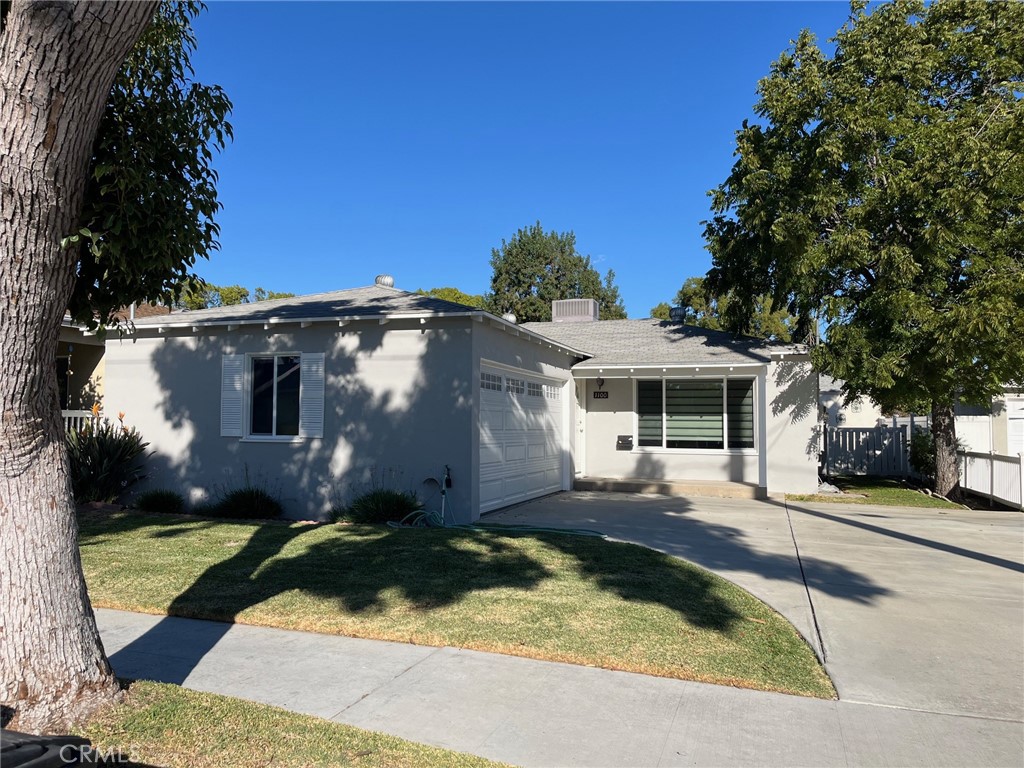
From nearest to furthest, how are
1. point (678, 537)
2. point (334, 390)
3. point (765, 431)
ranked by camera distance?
point (678, 537)
point (334, 390)
point (765, 431)

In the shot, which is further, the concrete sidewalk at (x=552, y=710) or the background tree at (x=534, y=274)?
the background tree at (x=534, y=274)

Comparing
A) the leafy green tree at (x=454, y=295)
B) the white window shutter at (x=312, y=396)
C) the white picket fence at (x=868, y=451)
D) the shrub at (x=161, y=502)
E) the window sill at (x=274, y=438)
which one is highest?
the leafy green tree at (x=454, y=295)

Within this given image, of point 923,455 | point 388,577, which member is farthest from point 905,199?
point 388,577

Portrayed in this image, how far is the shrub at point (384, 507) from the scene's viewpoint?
449 inches

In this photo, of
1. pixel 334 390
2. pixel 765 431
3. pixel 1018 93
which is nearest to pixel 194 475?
pixel 334 390

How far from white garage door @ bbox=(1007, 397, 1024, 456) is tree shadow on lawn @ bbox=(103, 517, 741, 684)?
1247 cm

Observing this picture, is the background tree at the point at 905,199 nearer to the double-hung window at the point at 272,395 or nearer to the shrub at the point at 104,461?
the double-hung window at the point at 272,395

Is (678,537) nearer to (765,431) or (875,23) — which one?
(765,431)

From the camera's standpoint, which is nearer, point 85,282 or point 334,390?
point 85,282

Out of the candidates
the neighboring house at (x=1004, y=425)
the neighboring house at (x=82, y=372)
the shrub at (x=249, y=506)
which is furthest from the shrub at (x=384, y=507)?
the neighboring house at (x=1004, y=425)

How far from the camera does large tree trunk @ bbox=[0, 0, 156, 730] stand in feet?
11.0

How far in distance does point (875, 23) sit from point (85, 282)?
638 inches

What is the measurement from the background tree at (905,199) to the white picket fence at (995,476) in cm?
49

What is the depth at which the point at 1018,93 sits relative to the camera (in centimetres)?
1466
